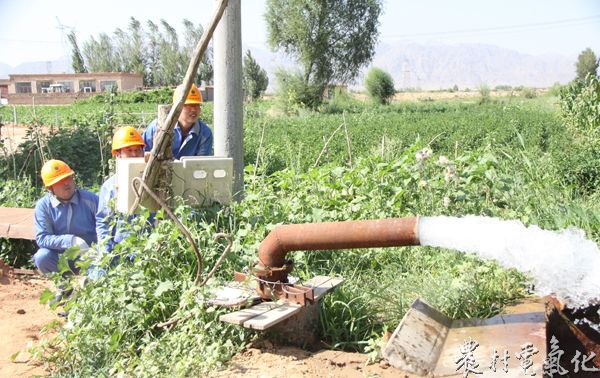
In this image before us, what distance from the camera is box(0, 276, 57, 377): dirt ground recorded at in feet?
13.7

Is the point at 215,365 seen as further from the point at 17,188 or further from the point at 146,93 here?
the point at 146,93

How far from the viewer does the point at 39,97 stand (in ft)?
201

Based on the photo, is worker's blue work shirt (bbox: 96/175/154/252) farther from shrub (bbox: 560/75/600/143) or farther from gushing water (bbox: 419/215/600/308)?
shrub (bbox: 560/75/600/143)

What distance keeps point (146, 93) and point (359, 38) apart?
18195 mm

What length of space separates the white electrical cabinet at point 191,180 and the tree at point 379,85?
48509 millimetres

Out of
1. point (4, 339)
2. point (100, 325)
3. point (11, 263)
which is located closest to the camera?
point (100, 325)

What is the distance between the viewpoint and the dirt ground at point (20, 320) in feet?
13.7

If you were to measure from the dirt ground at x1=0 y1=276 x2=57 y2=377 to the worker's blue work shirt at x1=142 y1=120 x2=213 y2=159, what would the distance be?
5.31 ft

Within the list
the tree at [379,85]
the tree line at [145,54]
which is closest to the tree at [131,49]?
the tree line at [145,54]

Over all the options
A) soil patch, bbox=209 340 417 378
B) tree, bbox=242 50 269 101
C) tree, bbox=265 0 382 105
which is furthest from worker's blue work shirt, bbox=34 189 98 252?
tree, bbox=242 50 269 101

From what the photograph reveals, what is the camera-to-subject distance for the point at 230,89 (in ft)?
18.5

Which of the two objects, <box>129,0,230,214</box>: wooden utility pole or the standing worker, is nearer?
<box>129,0,230,214</box>: wooden utility pole

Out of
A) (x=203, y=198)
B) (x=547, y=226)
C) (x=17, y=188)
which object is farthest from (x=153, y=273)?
(x=17, y=188)

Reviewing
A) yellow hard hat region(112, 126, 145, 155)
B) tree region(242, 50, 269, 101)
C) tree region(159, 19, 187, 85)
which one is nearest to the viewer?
yellow hard hat region(112, 126, 145, 155)
